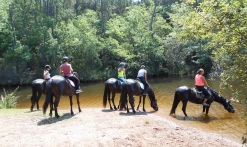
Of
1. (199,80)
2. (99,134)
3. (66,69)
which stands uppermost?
(66,69)

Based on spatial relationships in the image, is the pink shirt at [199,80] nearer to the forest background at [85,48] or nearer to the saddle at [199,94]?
the saddle at [199,94]

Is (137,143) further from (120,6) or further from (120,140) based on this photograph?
(120,6)

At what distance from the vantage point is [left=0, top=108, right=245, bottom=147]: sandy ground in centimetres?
787

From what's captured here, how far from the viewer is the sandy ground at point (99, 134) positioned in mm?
7867

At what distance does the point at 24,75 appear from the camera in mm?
37438

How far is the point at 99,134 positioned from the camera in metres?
8.62

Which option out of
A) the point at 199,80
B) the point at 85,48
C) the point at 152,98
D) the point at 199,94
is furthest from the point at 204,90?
the point at 85,48

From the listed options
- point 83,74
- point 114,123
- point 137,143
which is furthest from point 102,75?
point 137,143

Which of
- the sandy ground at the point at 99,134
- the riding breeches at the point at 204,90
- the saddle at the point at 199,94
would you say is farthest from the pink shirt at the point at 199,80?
the sandy ground at the point at 99,134

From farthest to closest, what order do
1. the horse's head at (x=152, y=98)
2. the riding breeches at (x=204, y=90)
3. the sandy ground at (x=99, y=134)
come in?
the horse's head at (x=152, y=98) → the riding breeches at (x=204, y=90) → the sandy ground at (x=99, y=134)

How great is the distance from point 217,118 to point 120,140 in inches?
288

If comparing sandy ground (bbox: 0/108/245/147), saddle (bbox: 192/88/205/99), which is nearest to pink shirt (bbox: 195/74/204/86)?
saddle (bbox: 192/88/205/99)

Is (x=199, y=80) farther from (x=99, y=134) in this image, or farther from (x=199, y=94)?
(x=99, y=134)

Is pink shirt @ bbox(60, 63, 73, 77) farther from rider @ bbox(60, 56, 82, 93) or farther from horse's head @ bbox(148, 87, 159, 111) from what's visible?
horse's head @ bbox(148, 87, 159, 111)
